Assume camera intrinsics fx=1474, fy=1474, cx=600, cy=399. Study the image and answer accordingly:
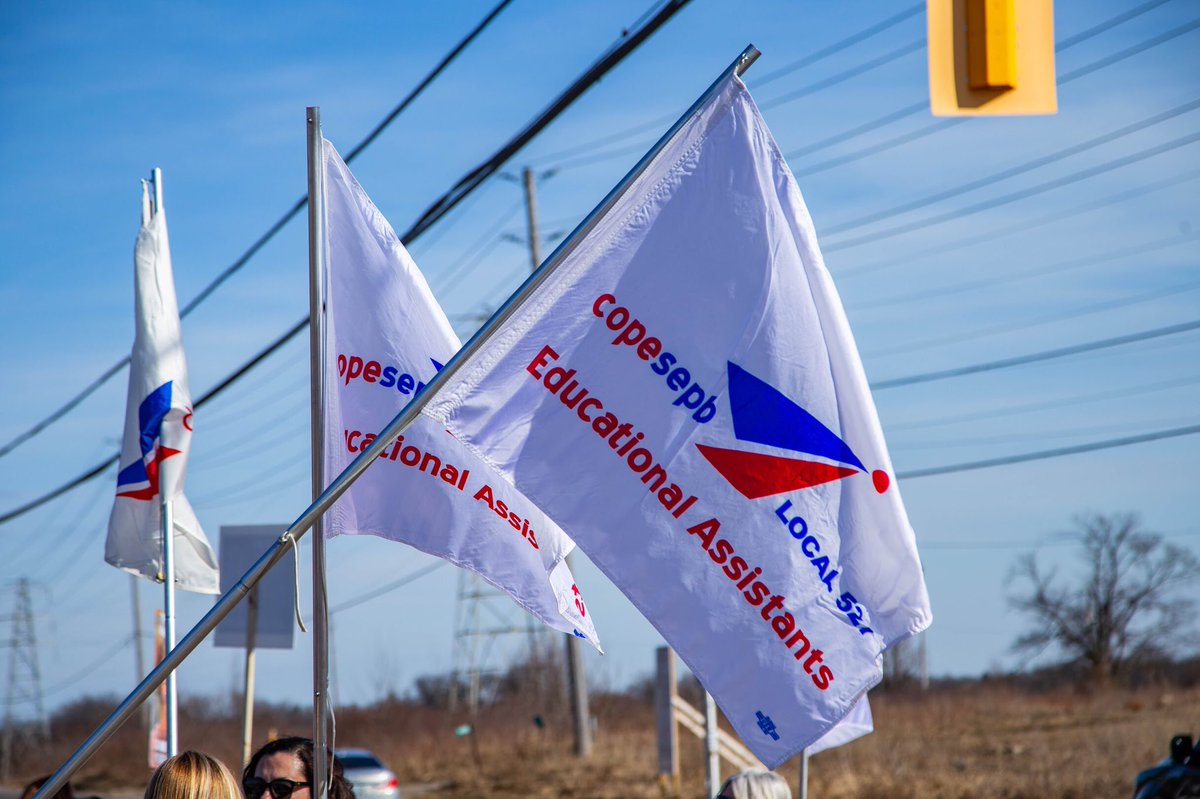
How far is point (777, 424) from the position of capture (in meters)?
4.88

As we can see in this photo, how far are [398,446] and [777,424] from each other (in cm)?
171

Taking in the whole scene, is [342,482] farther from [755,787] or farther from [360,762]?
[360,762]

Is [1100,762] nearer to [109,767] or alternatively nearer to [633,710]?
[633,710]

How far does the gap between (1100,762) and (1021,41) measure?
73.4 ft

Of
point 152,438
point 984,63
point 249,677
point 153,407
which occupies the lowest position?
point 249,677

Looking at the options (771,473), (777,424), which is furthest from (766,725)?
(777,424)

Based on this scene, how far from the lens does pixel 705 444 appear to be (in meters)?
4.93

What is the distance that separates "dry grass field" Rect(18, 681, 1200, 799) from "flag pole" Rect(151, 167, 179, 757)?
18.3 m

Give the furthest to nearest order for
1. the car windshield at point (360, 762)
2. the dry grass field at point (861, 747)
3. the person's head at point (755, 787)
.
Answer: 1. the car windshield at point (360, 762)
2. the dry grass field at point (861, 747)
3. the person's head at point (755, 787)

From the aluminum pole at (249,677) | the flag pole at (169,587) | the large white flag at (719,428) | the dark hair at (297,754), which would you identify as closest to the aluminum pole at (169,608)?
the flag pole at (169,587)

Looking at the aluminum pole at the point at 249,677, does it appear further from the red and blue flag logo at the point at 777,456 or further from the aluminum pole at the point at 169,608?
the red and blue flag logo at the point at 777,456

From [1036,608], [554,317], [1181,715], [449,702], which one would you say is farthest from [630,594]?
[449,702]

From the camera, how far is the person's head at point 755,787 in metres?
4.95

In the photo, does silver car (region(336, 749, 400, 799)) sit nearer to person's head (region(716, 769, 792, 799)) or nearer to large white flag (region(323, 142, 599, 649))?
large white flag (region(323, 142, 599, 649))
